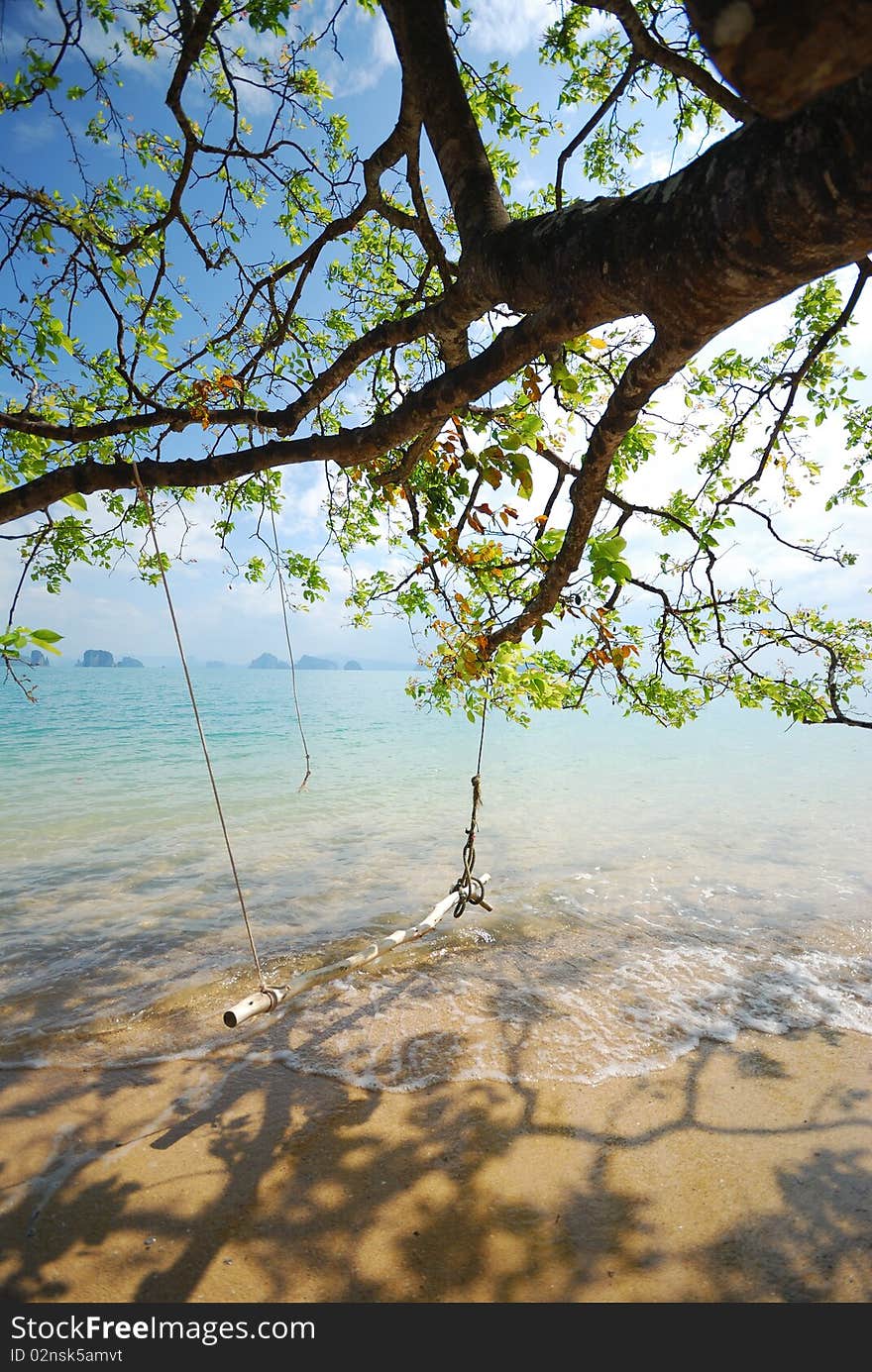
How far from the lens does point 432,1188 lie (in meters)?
2.66

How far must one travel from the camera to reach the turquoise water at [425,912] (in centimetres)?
402

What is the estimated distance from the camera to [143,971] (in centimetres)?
502

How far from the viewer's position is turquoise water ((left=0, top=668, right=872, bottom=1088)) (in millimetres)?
4016

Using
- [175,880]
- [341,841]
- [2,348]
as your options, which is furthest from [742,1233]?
[341,841]

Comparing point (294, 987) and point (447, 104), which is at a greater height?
point (447, 104)

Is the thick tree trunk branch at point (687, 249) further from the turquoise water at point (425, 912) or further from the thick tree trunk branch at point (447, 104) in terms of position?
the turquoise water at point (425, 912)

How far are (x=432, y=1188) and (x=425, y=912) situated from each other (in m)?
3.98

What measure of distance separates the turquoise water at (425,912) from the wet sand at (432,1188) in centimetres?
36

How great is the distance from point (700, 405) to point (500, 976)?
478cm

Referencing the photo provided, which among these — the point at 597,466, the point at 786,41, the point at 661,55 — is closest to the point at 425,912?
the point at 597,466

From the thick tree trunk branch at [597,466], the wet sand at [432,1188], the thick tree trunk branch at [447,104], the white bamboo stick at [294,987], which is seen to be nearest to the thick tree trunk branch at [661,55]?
the thick tree trunk branch at [447,104]

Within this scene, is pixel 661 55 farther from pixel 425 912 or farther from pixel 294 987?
pixel 425 912

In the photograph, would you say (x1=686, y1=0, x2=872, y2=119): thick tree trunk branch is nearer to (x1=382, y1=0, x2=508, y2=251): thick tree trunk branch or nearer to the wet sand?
(x1=382, y1=0, x2=508, y2=251): thick tree trunk branch
